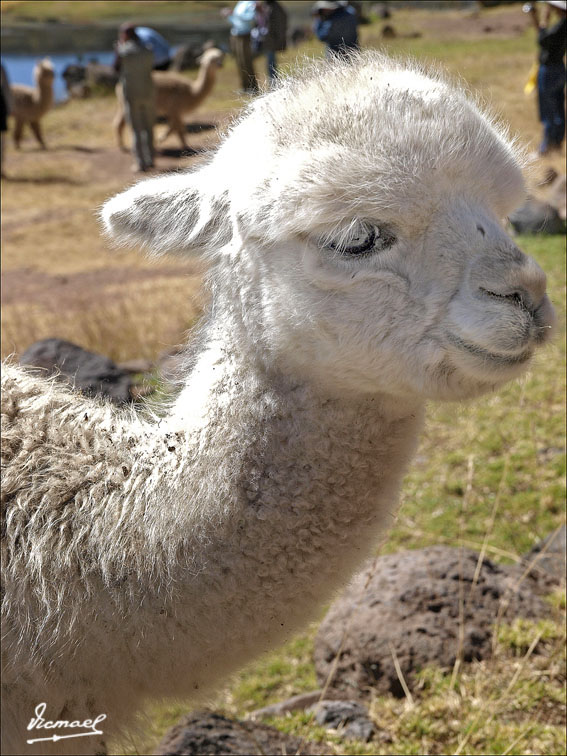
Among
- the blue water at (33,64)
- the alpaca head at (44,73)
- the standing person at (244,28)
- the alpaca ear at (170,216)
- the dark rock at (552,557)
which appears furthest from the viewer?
the alpaca head at (44,73)

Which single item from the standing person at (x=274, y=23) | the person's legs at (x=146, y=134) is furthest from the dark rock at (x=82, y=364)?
the person's legs at (x=146, y=134)

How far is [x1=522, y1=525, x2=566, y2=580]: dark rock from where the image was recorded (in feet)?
13.9

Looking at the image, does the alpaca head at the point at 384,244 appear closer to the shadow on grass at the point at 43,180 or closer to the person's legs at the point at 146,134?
the shadow on grass at the point at 43,180

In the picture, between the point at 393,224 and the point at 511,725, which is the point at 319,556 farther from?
the point at 511,725

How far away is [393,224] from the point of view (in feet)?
6.65

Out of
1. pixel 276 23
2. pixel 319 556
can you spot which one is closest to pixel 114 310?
pixel 276 23

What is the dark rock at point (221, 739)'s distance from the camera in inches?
125

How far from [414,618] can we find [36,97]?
16.0 metres

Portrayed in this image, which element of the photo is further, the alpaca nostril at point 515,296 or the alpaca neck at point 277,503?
the alpaca neck at point 277,503

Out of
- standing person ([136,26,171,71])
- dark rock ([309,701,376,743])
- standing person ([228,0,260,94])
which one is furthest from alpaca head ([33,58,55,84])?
dark rock ([309,701,376,743])

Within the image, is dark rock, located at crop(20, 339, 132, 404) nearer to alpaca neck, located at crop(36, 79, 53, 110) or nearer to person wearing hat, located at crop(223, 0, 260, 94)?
person wearing hat, located at crop(223, 0, 260, 94)

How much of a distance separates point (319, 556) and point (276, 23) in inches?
231

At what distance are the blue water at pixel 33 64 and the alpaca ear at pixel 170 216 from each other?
6921 mm

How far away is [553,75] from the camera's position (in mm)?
7129
